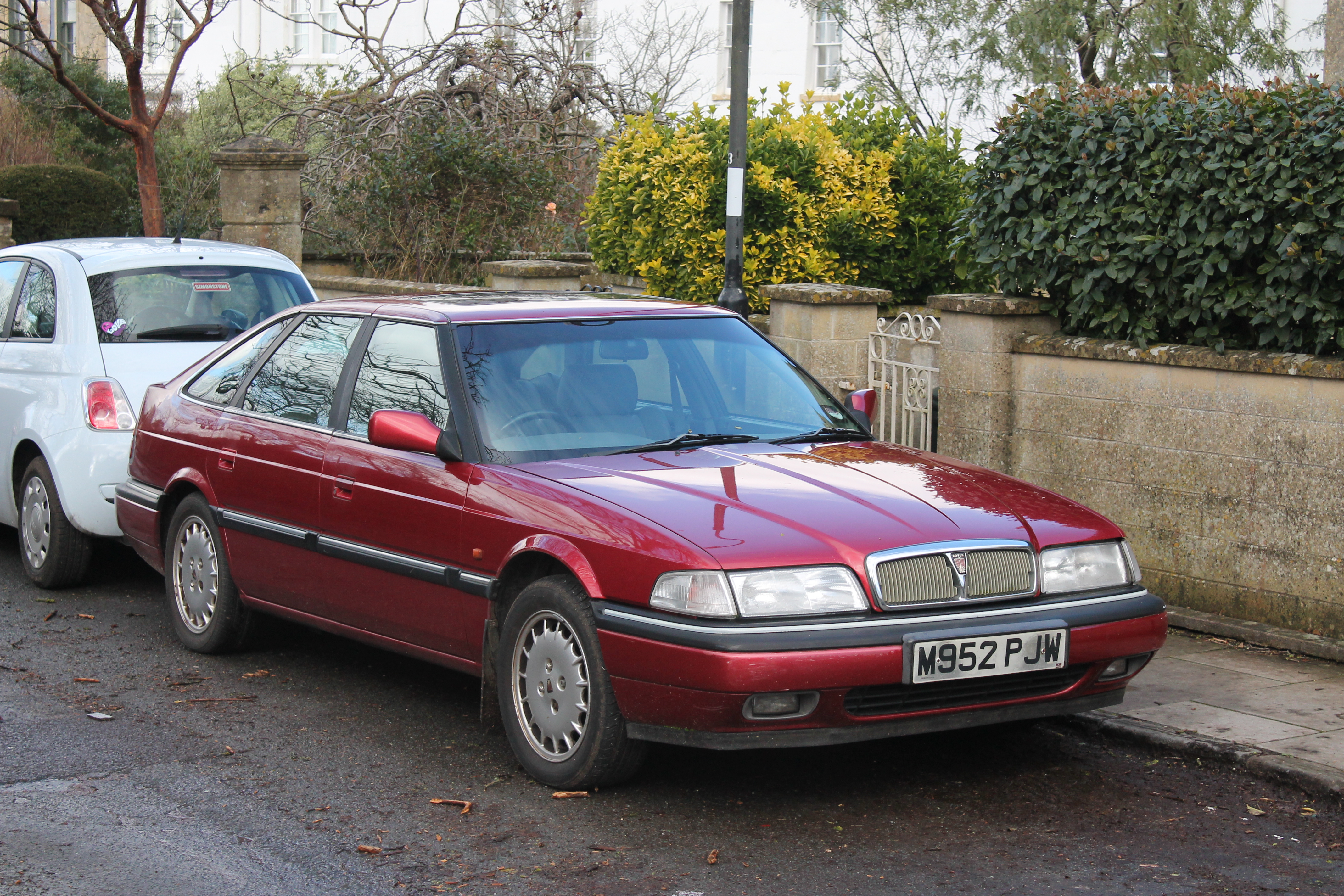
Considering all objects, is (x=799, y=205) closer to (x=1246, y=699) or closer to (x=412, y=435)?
(x=1246, y=699)

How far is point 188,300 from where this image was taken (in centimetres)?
891

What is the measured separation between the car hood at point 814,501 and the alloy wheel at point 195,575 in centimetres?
220

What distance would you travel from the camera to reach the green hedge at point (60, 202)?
2188cm

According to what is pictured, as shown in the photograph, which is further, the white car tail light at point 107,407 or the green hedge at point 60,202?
the green hedge at point 60,202

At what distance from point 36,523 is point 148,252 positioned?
164cm

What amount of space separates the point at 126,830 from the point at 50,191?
19.1 meters

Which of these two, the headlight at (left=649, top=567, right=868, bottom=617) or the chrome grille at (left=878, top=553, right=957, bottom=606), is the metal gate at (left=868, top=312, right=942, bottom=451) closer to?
the chrome grille at (left=878, top=553, right=957, bottom=606)

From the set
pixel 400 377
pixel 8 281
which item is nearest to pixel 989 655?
pixel 400 377

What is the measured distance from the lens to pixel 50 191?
22.0m

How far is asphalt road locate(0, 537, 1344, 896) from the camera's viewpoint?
449 cm

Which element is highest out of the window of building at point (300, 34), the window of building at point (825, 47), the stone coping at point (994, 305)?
the window of building at point (300, 34)

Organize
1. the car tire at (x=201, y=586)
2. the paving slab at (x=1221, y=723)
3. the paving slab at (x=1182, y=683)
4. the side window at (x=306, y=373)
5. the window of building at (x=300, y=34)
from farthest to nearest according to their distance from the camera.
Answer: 1. the window of building at (x=300, y=34)
2. the car tire at (x=201, y=586)
3. the side window at (x=306, y=373)
4. the paving slab at (x=1182, y=683)
5. the paving slab at (x=1221, y=723)

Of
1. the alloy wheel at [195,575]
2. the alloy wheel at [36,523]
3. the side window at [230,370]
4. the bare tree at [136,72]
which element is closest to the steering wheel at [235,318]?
the alloy wheel at [36,523]

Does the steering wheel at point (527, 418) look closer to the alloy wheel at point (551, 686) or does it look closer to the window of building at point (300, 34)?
the alloy wheel at point (551, 686)
